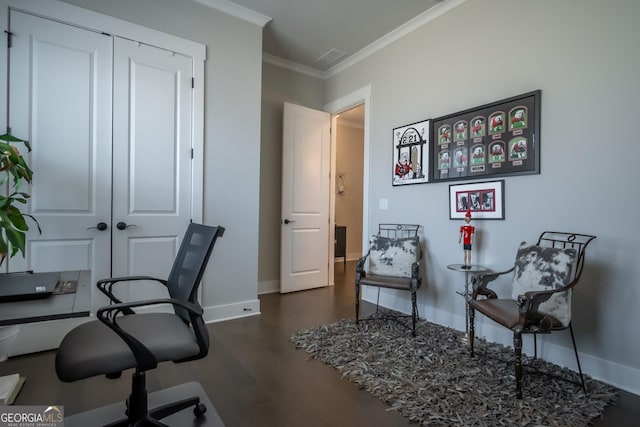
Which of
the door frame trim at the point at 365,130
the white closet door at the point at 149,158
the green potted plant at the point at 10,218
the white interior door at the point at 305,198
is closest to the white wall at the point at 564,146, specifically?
the door frame trim at the point at 365,130

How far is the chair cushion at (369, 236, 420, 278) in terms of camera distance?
117 inches

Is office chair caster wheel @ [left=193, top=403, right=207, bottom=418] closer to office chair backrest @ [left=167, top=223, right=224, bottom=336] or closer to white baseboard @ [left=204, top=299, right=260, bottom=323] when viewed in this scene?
office chair backrest @ [left=167, top=223, right=224, bottom=336]

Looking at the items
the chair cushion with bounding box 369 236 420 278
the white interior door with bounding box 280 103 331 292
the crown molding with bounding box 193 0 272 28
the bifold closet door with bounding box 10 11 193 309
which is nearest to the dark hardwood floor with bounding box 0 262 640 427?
the bifold closet door with bounding box 10 11 193 309

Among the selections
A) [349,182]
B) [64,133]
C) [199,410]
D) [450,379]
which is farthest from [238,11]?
[349,182]

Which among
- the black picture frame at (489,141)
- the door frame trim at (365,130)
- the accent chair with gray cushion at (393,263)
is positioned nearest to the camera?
the black picture frame at (489,141)

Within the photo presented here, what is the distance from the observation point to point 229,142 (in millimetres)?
3092

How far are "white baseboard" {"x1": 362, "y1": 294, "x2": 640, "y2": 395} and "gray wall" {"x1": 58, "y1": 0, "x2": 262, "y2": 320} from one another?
1852mm

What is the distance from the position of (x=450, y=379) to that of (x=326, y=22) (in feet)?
11.1

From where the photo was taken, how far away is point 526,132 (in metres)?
2.36

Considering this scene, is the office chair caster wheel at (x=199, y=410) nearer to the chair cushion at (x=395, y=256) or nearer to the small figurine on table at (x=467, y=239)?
the chair cushion at (x=395, y=256)

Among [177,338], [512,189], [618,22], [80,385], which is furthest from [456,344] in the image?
[80,385]

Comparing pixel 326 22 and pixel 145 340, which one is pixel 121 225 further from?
pixel 326 22

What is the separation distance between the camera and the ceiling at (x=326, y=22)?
9.76 ft

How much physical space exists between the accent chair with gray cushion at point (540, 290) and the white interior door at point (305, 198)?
228cm
